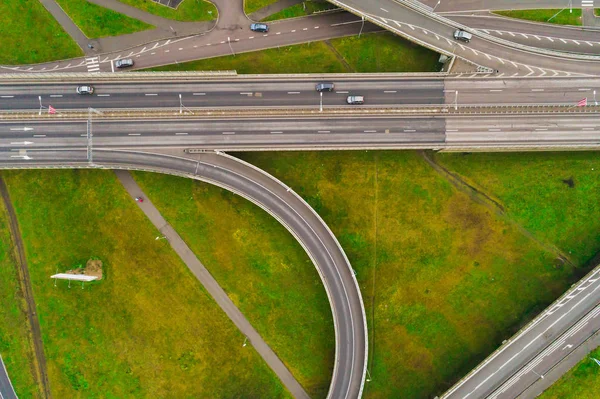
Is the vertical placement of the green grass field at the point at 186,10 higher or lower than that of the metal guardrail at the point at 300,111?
higher

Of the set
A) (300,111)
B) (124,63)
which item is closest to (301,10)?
(300,111)

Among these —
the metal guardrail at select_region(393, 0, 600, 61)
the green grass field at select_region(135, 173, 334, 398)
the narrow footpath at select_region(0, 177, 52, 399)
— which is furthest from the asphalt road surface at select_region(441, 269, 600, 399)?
the narrow footpath at select_region(0, 177, 52, 399)

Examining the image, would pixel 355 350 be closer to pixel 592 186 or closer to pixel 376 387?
pixel 376 387

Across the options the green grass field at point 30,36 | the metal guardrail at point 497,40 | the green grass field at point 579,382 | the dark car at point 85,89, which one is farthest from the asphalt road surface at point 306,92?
the green grass field at point 579,382

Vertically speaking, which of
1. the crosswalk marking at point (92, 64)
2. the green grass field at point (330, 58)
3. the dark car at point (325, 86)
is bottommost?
the dark car at point (325, 86)

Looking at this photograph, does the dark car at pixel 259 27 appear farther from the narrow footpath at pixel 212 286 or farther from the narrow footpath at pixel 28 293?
the narrow footpath at pixel 28 293

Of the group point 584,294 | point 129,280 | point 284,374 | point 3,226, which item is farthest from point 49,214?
point 584,294
